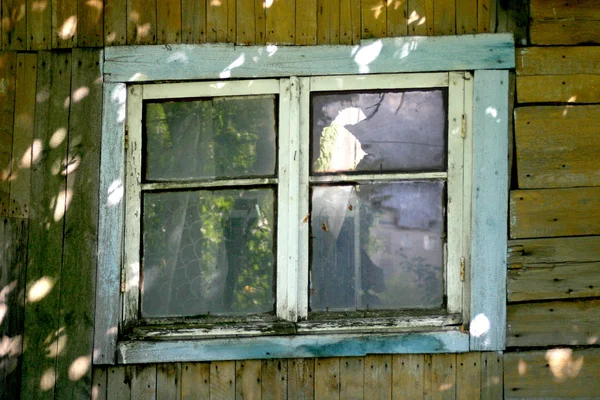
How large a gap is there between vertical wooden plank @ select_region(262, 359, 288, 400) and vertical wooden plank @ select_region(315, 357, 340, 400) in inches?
6.3

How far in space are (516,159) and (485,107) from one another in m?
0.30

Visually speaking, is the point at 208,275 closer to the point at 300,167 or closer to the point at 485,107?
the point at 300,167

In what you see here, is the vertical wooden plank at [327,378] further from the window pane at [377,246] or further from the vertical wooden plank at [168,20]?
the vertical wooden plank at [168,20]

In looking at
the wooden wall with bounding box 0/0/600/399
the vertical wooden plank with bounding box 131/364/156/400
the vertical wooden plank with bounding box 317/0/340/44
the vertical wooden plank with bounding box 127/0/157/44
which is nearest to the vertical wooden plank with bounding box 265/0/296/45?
the wooden wall with bounding box 0/0/600/399

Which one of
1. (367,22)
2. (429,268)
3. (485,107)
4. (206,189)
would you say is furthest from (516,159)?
(206,189)

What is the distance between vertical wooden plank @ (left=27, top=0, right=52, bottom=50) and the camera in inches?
145

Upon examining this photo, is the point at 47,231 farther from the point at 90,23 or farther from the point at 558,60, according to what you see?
the point at 558,60

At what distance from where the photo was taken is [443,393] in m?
3.57

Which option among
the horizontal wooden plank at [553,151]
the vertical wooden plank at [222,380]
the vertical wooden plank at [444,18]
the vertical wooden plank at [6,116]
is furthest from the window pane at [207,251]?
the horizontal wooden plank at [553,151]

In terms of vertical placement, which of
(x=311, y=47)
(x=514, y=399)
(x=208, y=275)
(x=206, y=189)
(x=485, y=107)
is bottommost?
(x=514, y=399)

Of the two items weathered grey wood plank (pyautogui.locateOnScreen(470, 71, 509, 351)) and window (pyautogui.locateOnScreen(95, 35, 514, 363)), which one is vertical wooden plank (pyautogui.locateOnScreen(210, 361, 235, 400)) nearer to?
window (pyautogui.locateOnScreen(95, 35, 514, 363))

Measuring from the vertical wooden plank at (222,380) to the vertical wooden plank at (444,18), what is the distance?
1.97 meters

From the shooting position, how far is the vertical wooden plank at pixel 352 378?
357cm

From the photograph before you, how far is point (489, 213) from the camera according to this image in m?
3.54
